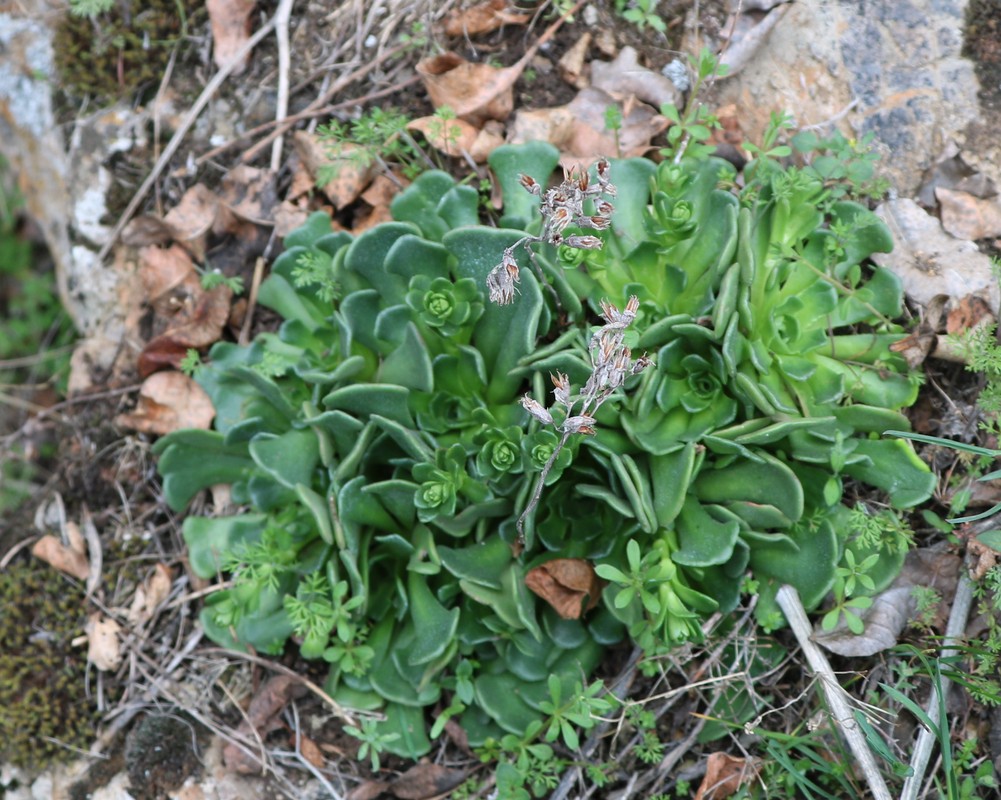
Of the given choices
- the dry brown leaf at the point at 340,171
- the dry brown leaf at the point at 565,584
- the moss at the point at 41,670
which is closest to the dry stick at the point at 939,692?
the dry brown leaf at the point at 565,584

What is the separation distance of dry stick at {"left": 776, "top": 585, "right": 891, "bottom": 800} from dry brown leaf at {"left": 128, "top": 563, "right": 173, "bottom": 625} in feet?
7.89

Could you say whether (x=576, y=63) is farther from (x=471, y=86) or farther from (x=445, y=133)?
(x=445, y=133)

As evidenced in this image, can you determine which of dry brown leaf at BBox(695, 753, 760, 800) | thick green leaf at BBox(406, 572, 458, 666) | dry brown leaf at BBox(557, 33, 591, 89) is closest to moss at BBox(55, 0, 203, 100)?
dry brown leaf at BBox(557, 33, 591, 89)

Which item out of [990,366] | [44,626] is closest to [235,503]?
[44,626]

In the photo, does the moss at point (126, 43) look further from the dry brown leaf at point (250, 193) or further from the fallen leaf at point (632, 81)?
the fallen leaf at point (632, 81)

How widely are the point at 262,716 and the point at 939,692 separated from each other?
2311mm

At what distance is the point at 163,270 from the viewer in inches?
152

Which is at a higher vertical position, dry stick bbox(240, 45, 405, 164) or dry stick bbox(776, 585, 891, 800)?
dry stick bbox(240, 45, 405, 164)

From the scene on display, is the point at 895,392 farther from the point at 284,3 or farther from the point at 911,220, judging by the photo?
the point at 284,3

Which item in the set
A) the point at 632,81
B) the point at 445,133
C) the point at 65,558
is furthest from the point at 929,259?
the point at 65,558

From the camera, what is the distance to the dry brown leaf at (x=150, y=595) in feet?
11.6

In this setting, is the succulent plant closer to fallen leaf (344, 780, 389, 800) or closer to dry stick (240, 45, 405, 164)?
fallen leaf (344, 780, 389, 800)

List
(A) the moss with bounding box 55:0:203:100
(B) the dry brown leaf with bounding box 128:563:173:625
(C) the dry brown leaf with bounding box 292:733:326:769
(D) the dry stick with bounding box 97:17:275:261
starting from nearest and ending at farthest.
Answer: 1. (C) the dry brown leaf with bounding box 292:733:326:769
2. (B) the dry brown leaf with bounding box 128:563:173:625
3. (D) the dry stick with bounding box 97:17:275:261
4. (A) the moss with bounding box 55:0:203:100

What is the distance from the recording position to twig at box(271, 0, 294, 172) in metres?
3.89
